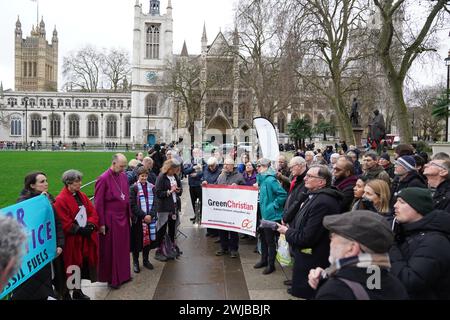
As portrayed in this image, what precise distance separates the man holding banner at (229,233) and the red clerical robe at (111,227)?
2.09 metres

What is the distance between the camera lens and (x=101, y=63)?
80812 millimetres

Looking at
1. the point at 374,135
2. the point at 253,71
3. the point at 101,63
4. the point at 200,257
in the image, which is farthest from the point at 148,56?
the point at 200,257

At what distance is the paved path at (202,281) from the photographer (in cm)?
482

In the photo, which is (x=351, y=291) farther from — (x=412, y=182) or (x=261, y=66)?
(x=261, y=66)

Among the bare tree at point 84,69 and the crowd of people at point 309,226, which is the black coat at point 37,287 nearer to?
the crowd of people at point 309,226

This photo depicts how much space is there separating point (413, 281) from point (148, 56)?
69659 millimetres

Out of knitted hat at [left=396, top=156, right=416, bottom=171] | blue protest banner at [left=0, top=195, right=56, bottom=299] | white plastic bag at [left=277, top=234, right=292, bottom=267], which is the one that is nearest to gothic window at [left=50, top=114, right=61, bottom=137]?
blue protest banner at [left=0, top=195, right=56, bottom=299]

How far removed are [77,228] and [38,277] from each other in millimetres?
772

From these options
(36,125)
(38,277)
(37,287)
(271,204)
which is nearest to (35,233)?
(38,277)

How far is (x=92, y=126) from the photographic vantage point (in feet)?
251

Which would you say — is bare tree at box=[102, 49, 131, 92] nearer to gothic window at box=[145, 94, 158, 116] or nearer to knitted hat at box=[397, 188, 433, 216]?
gothic window at box=[145, 94, 158, 116]

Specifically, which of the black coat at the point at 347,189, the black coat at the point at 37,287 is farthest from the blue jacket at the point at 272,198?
the black coat at the point at 37,287

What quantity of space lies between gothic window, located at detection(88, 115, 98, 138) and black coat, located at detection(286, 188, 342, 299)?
253 feet

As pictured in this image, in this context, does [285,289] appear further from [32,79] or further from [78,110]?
[32,79]
